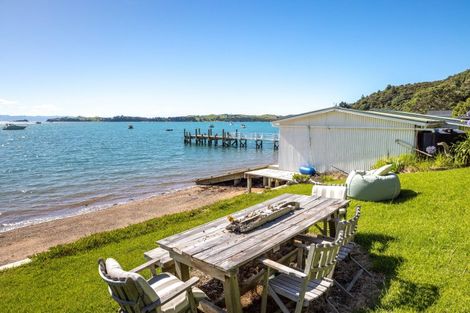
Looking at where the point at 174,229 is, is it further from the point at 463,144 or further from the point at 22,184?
the point at 22,184

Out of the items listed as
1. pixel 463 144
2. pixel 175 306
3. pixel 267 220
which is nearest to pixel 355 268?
pixel 267 220

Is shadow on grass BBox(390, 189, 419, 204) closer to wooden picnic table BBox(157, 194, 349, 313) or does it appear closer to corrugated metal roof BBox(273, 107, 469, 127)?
wooden picnic table BBox(157, 194, 349, 313)

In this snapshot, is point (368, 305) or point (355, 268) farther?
point (355, 268)

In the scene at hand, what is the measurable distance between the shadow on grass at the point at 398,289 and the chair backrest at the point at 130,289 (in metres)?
2.70

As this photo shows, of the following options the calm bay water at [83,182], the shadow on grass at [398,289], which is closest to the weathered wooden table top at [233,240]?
the shadow on grass at [398,289]

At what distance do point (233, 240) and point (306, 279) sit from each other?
95 centimetres

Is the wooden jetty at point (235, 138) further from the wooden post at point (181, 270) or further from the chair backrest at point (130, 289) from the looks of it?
the chair backrest at point (130, 289)

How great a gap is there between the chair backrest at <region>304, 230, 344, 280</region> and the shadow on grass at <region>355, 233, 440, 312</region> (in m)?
0.90

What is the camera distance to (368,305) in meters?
3.56

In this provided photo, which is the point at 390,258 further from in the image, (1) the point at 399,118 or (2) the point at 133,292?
(1) the point at 399,118

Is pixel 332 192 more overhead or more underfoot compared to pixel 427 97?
more underfoot

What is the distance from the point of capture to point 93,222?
472 inches

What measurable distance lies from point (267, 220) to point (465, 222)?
14.6 feet

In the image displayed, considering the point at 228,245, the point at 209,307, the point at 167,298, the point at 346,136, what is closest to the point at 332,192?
the point at 228,245
